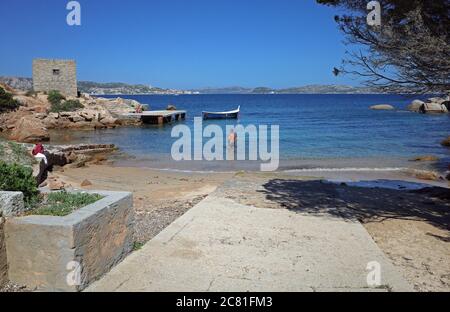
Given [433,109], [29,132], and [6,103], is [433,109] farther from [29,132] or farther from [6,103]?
[6,103]

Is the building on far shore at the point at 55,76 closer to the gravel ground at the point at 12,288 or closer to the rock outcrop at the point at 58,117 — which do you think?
the rock outcrop at the point at 58,117

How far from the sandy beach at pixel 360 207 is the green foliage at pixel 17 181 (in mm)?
1540

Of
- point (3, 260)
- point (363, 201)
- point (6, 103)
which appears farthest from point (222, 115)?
point (3, 260)

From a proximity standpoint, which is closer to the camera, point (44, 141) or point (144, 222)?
point (144, 222)

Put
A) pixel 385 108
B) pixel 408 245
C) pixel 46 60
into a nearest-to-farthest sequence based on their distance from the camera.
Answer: pixel 408 245, pixel 46 60, pixel 385 108

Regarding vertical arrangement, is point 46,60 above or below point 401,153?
above

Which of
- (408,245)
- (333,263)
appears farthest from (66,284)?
(408,245)

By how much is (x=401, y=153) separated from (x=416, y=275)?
19.2 meters

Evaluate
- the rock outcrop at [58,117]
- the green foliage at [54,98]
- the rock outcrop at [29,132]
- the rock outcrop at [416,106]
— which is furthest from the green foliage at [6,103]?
the rock outcrop at [416,106]

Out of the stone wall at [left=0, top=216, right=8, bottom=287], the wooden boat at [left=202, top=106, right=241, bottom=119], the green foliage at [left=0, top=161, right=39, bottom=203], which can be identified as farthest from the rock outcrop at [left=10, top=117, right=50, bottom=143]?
the wooden boat at [left=202, top=106, right=241, bottom=119]

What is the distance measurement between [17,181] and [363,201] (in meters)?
6.68

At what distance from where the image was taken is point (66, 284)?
375 cm
